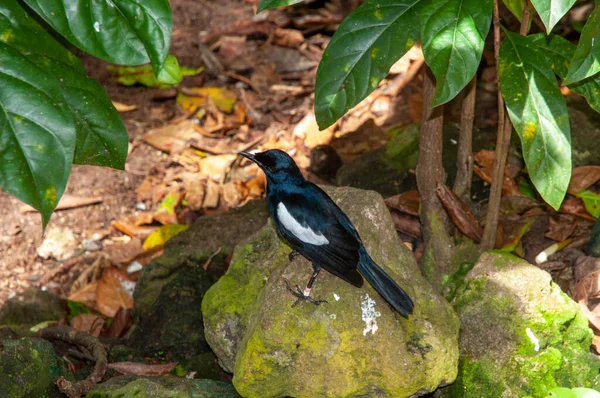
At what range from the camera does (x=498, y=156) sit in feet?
12.0

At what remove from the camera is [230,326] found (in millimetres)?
3635

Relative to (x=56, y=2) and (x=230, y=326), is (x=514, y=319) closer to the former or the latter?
(x=230, y=326)

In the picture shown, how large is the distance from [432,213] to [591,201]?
39.9 inches

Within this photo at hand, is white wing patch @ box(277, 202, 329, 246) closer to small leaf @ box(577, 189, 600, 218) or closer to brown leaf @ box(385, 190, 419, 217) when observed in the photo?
brown leaf @ box(385, 190, 419, 217)

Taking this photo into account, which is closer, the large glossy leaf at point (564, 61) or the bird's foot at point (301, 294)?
the large glossy leaf at point (564, 61)

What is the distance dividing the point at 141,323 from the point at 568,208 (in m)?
2.69

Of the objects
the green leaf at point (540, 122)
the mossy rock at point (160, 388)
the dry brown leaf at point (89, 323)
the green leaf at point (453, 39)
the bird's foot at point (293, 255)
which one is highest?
the green leaf at point (453, 39)

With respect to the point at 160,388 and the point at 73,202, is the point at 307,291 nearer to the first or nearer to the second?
the point at 160,388

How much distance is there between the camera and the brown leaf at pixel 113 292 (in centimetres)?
492

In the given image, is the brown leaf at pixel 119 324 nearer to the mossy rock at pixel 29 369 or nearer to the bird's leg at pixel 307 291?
the mossy rock at pixel 29 369

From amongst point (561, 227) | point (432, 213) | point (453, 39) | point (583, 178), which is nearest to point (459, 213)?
point (432, 213)

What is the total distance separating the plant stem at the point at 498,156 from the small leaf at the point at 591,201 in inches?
28.0

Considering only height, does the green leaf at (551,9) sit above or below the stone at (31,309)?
above

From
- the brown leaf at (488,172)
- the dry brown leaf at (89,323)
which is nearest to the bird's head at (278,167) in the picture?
the brown leaf at (488,172)
